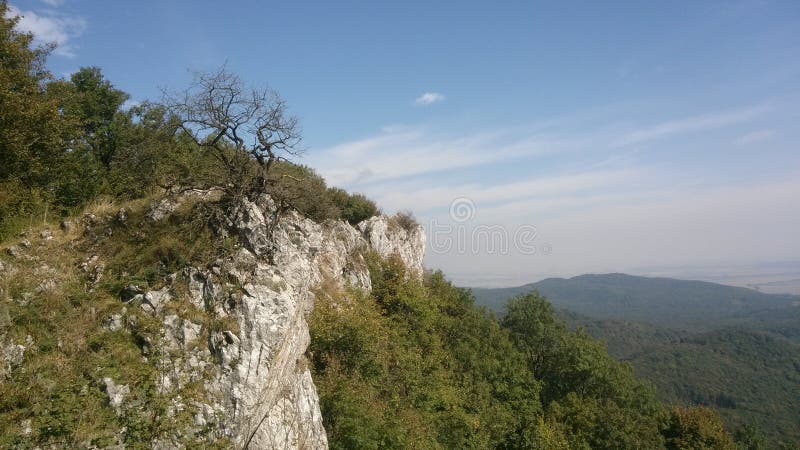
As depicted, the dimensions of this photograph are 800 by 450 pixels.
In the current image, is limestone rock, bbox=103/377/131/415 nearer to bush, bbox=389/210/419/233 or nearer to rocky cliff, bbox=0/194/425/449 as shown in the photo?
rocky cliff, bbox=0/194/425/449

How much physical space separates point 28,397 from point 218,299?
4.58 metres

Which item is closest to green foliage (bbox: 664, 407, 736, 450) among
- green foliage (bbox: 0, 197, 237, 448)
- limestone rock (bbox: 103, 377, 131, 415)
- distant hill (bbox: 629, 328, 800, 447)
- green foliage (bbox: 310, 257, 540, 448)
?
green foliage (bbox: 310, 257, 540, 448)

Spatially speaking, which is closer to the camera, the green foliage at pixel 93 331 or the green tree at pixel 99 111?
the green foliage at pixel 93 331

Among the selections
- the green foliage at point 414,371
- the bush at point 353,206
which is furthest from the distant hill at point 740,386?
the bush at point 353,206

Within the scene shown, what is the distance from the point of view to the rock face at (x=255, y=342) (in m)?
11.4

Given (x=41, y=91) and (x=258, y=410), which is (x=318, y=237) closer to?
(x=258, y=410)

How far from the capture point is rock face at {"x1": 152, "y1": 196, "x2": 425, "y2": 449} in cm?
1137

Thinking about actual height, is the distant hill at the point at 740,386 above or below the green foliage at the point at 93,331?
below

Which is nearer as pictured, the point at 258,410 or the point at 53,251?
the point at 258,410

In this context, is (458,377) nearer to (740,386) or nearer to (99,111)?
(99,111)

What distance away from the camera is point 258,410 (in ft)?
39.4

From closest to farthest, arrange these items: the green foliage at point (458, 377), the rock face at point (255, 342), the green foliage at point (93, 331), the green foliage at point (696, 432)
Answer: the green foliage at point (93, 331)
the rock face at point (255, 342)
the green foliage at point (458, 377)
the green foliage at point (696, 432)

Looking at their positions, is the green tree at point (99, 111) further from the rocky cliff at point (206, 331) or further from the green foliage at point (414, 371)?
the green foliage at point (414, 371)

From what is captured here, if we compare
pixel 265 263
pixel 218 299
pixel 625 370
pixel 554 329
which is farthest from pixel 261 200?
pixel 625 370
